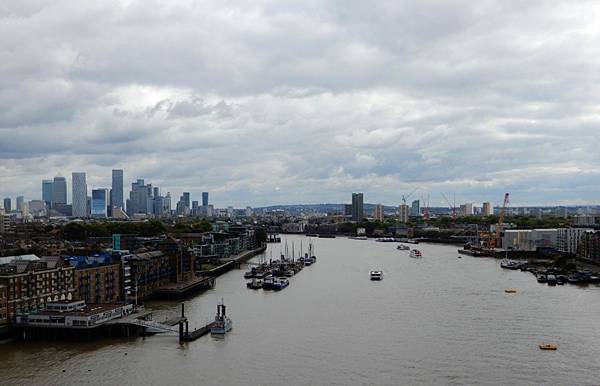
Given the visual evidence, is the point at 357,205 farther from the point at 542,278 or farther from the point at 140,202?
the point at 542,278

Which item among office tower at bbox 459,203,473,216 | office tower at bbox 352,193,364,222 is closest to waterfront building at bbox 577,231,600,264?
office tower at bbox 352,193,364,222

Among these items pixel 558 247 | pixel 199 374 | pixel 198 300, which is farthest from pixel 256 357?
pixel 558 247

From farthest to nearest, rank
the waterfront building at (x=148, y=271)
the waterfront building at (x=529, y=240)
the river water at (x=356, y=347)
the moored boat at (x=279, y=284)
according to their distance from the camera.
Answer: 1. the waterfront building at (x=529, y=240)
2. the moored boat at (x=279, y=284)
3. the waterfront building at (x=148, y=271)
4. the river water at (x=356, y=347)

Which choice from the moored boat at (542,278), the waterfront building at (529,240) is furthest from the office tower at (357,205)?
the moored boat at (542,278)

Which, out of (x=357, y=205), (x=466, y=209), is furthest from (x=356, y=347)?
(x=466, y=209)

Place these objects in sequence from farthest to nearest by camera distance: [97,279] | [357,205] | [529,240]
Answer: [357,205], [529,240], [97,279]

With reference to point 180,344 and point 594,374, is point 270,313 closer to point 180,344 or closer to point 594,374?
point 180,344

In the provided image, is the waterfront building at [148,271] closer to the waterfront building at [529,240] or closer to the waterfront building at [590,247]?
the waterfront building at [590,247]
